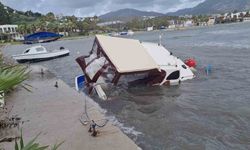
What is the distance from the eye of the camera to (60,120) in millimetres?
11711

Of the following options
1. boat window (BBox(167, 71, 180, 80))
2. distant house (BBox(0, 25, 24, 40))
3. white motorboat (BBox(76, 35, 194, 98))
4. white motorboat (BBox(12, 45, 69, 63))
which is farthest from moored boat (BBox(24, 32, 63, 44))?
boat window (BBox(167, 71, 180, 80))

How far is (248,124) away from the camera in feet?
40.3

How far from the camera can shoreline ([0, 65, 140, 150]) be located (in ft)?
29.7

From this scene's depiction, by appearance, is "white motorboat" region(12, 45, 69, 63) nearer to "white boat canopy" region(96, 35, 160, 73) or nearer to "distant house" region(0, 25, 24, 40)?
"white boat canopy" region(96, 35, 160, 73)

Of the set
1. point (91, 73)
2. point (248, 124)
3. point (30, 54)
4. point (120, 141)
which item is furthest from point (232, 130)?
point (30, 54)

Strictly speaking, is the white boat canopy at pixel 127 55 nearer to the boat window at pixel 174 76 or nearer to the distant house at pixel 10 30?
the boat window at pixel 174 76

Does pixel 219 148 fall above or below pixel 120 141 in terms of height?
below

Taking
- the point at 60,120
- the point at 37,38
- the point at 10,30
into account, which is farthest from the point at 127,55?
the point at 10,30

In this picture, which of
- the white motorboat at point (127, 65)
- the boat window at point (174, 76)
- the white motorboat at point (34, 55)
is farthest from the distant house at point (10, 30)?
the boat window at point (174, 76)

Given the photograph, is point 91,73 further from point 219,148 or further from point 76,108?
point 219,148

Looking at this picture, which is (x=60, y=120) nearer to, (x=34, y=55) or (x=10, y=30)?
(x=34, y=55)

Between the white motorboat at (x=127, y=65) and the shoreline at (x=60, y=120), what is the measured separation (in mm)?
2342

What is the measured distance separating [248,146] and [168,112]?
16.1 ft

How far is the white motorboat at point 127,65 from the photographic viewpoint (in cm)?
1936
